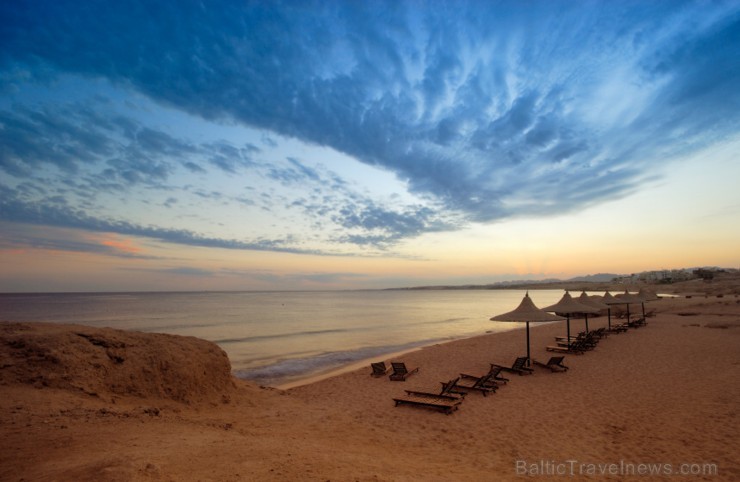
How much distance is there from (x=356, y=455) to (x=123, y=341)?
763 cm

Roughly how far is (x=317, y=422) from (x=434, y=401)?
3.52 metres

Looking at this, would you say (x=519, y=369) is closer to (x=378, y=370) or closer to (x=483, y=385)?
(x=483, y=385)

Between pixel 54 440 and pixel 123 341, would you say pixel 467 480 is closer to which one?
pixel 54 440

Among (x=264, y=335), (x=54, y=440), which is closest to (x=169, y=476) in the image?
(x=54, y=440)

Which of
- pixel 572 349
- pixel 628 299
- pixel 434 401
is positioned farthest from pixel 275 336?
pixel 628 299

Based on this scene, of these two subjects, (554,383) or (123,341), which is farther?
(554,383)

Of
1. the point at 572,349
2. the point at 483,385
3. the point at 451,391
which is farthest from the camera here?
the point at 572,349

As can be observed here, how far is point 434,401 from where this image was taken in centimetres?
1095

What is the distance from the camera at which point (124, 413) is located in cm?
805

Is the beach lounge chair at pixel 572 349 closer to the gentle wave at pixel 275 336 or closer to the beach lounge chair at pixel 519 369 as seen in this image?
the beach lounge chair at pixel 519 369

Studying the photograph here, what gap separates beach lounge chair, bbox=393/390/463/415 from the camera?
10289 millimetres

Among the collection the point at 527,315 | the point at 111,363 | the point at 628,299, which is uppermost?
the point at 527,315

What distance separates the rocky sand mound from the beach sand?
0.03 m

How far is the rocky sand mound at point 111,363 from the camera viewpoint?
8.80 meters
